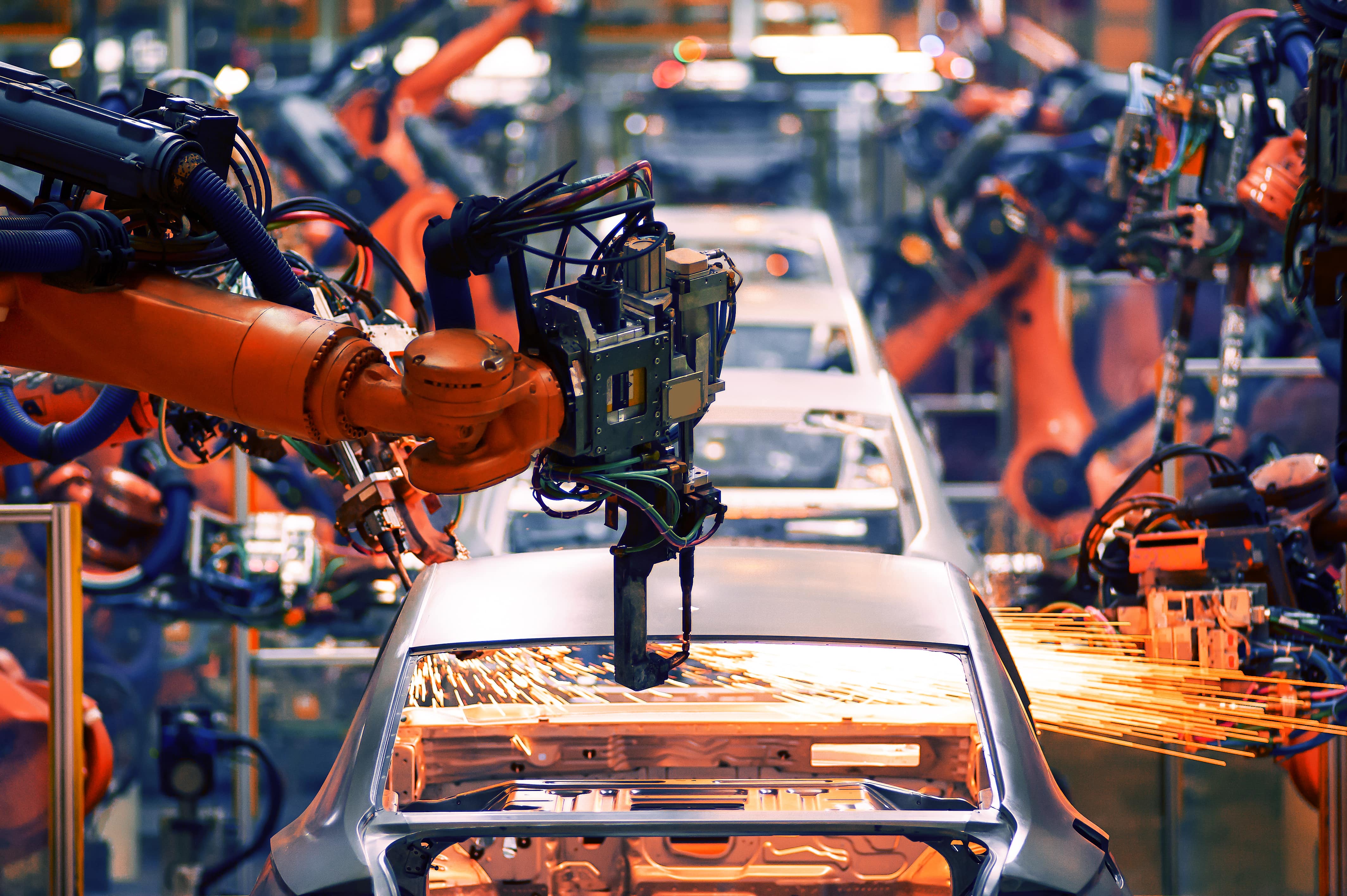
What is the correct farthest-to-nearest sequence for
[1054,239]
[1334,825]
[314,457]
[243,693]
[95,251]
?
[1054,239], [243,693], [1334,825], [314,457], [95,251]

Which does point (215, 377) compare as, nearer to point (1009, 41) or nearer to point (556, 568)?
point (556, 568)

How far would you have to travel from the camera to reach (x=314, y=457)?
3.60 m

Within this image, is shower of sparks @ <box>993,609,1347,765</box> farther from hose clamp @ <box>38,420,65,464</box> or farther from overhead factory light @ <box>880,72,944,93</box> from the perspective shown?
overhead factory light @ <box>880,72,944,93</box>

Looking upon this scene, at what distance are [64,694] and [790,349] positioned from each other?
515 centimetres

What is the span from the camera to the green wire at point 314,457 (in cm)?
355

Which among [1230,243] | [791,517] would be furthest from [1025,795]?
[1230,243]

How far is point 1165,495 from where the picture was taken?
4344 millimetres

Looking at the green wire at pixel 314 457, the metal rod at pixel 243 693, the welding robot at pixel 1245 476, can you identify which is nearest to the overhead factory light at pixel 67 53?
the metal rod at pixel 243 693

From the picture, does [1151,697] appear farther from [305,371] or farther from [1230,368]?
[305,371]

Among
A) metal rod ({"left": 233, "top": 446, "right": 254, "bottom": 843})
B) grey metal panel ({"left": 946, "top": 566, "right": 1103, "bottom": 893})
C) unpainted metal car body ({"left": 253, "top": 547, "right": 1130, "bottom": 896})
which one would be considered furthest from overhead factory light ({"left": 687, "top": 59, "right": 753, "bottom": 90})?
grey metal panel ({"left": 946, "top": 566, "right": 1103, "bottom": 893})

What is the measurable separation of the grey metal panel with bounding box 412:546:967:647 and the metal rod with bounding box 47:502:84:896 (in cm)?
125

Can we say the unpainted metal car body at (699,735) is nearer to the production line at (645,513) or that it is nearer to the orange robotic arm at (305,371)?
the production line at (645,513)

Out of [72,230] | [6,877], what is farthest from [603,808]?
[6,877]

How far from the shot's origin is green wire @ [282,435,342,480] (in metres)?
3.55
